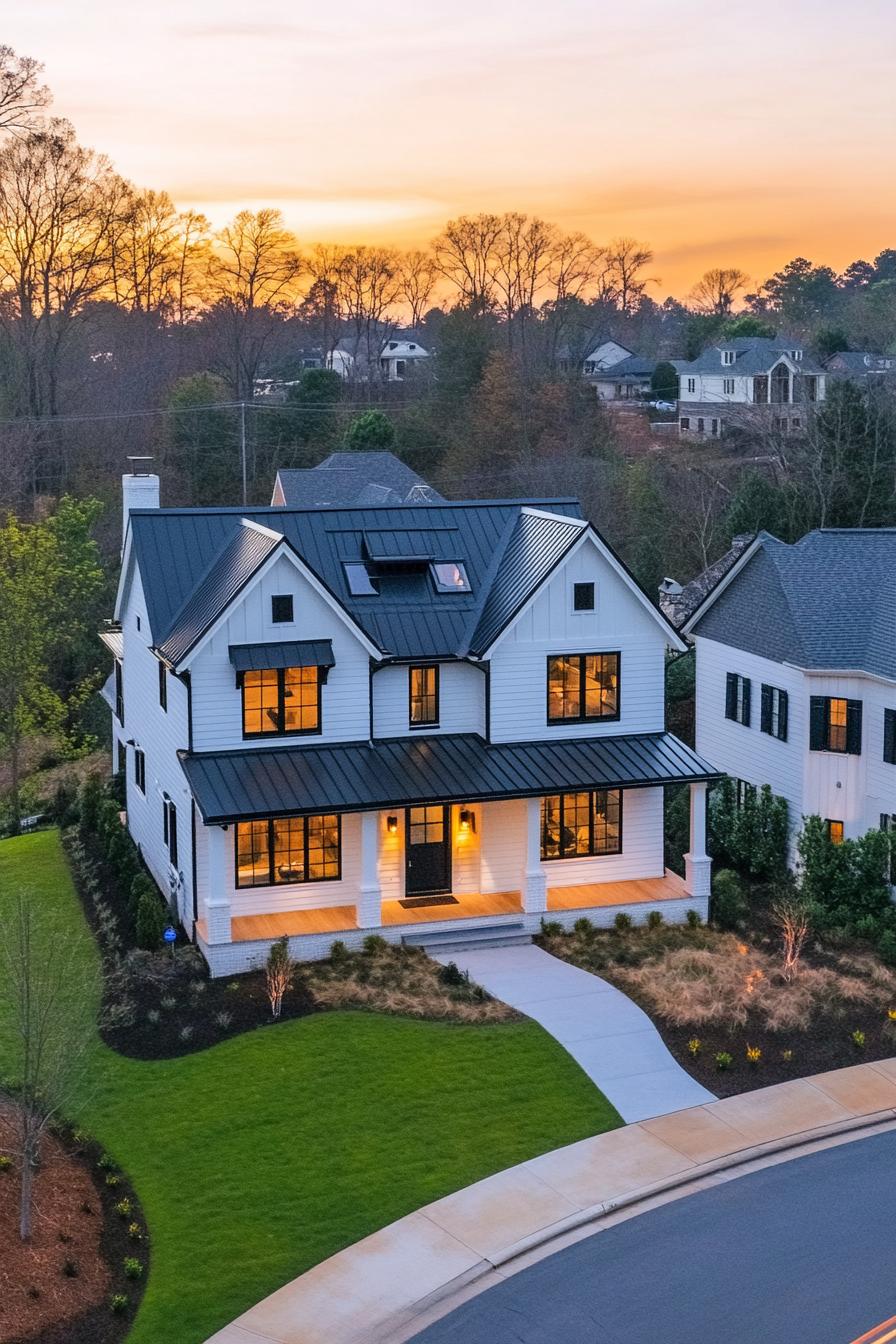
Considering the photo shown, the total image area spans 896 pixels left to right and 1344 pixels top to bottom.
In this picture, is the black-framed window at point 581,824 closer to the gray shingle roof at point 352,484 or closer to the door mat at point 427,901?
the door mat at point 427,901

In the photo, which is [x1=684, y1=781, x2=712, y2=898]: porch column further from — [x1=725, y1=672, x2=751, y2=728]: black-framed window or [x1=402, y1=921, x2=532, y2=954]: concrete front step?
[x1=725, y1=672, x2=751, y2=728]: black-framed window

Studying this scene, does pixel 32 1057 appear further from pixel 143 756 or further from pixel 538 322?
pixel 538 322

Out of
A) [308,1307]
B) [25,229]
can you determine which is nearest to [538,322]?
[25,229]

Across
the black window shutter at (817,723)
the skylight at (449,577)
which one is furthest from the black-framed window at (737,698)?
the skylight at (449,577)

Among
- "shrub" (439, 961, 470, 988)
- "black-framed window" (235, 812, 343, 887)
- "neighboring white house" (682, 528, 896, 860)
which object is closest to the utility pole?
"neighboring white house" (682, 528, 896, 860)

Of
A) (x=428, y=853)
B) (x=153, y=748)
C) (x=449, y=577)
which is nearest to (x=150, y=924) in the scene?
(x=153, y=748)

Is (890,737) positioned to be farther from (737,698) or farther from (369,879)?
(369,879)
